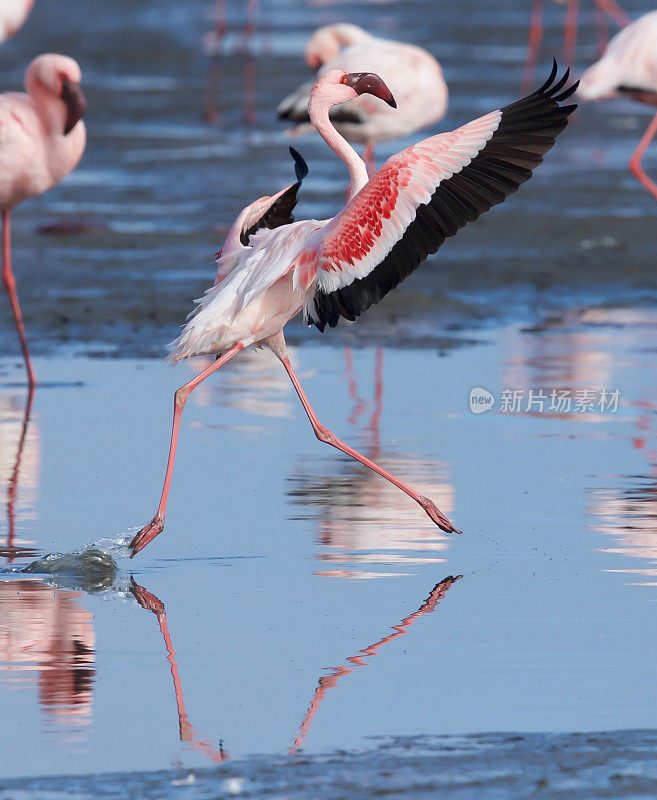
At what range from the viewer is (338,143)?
5.77m

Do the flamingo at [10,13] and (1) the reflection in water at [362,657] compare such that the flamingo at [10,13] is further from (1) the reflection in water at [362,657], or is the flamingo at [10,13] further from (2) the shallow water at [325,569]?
(1) the reflection in water at [362,657]

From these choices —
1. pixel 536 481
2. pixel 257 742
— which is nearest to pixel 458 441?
pixel 536 481

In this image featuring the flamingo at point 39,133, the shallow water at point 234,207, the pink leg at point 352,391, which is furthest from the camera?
the shallow water at point 234,207

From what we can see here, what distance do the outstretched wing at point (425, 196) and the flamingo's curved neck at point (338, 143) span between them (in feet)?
0.92

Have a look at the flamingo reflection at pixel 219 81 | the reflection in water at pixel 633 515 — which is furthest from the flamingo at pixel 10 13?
the reflection in water at pixel 633 515

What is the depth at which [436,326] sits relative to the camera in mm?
9500

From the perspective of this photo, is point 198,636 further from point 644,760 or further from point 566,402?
point 566,402

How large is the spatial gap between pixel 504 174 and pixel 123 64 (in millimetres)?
17916

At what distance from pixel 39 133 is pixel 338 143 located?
3.34m

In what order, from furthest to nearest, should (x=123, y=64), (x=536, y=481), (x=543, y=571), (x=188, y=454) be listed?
(x=123, y=64) < (x=188, y=454) < (x=536, y=481) < (x=543, y=571)

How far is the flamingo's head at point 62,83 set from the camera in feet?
28.5

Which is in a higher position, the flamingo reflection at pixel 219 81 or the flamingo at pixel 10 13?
the flamingo reflection at pixel 219 81

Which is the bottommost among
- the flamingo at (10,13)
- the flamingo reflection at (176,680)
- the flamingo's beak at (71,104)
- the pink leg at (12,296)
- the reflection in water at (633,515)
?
the flamingo reflection at (176,680)

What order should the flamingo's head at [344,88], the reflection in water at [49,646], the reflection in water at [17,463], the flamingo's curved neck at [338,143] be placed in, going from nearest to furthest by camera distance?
the reflection in water at [49,646], the reflection in water at [17,463], the flamingo's curved neck at [338,143], the flamingo's head at [344,88]
